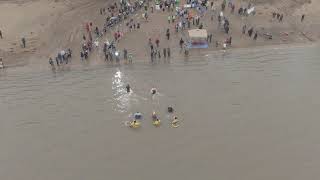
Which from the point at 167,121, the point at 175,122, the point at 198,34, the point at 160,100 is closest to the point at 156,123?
the point at 167,121

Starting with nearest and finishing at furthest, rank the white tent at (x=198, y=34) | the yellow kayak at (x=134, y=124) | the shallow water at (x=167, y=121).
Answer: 1. the shallow water at (x=167, y=121)
2. the yellow kayak at (x=134, y=124)
3. the white tent at (x=198, y=34)

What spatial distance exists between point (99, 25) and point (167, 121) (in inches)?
615

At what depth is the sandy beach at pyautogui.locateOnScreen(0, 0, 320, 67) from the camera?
37625 mm

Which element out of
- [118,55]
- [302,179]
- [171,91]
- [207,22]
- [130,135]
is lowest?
[302,179]

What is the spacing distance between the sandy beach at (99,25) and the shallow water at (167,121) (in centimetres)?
245

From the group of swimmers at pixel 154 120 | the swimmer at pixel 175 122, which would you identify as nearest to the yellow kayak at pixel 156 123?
the group of swimmers at pixel 154 120

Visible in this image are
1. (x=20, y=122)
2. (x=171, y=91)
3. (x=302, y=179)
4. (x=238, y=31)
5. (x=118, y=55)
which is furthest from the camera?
(x=238, y=31)

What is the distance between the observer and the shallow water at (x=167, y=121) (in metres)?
24.9

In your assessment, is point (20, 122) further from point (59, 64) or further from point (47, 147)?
point (59, 64)

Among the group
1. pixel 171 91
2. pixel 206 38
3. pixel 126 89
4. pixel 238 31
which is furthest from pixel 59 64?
pixel 238 31

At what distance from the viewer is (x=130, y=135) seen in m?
27.3

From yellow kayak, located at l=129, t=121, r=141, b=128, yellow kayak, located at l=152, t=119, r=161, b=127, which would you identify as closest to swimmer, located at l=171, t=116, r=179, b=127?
yellow kayak, located at l=152, t=119, r=161, b=127

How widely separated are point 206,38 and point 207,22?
3.28 meters

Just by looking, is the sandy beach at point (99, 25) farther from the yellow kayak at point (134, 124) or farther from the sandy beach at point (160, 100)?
the yellow kayak at point (134, 124)
